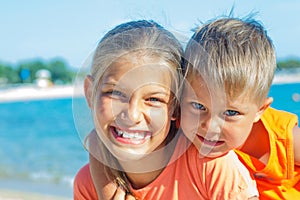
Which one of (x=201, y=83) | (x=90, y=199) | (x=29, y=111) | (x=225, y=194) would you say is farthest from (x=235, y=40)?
(x=29, y=111)

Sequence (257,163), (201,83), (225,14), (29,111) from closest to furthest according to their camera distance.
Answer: (201,83) < (225,14) < (257,163) < (29,111)

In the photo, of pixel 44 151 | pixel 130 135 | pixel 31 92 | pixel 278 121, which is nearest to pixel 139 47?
pixel 130 135

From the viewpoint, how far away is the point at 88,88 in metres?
1.83

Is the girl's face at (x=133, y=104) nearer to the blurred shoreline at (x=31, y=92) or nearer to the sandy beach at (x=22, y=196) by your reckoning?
the sandy beach at (x=22, y=196)

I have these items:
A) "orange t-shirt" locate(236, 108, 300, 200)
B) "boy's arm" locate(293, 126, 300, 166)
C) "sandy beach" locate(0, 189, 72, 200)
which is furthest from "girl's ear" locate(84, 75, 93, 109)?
"sandy beach" locate(0, 189, 72, 200)

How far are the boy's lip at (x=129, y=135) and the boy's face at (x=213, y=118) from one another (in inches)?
5.2

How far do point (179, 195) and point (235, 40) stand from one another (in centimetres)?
56

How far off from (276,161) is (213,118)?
0.44 m

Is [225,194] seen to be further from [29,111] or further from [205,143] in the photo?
[29,111]

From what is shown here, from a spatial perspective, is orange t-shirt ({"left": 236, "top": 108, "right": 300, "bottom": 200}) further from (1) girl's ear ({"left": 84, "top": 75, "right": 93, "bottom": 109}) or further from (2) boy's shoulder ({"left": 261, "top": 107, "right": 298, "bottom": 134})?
(1) girl's ear ({"left": 84, "top": 75, "right": 93, "bottom": 109})

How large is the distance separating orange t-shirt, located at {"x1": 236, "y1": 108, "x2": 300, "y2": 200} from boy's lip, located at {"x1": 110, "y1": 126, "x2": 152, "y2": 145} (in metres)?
0.46

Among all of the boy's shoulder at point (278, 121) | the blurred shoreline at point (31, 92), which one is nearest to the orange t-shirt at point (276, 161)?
the boy's shoulder at point (278, 121)

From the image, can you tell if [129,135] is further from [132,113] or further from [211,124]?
[211,124]

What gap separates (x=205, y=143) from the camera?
175cm
